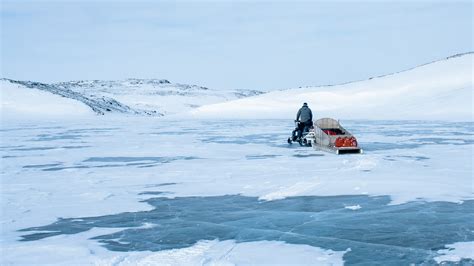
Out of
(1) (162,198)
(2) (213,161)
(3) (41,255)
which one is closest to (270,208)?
(1) (162,198)

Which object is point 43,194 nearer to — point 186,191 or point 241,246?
point 186,191

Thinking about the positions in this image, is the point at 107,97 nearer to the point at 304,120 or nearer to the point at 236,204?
the point at 304,120

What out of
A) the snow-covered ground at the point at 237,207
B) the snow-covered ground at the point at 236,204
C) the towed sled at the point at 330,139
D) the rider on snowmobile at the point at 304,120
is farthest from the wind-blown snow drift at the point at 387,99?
the snow-covered ground at the point at 237,207

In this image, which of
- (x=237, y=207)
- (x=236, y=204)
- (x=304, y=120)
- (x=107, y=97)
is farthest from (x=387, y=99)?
(x=107, y=97)

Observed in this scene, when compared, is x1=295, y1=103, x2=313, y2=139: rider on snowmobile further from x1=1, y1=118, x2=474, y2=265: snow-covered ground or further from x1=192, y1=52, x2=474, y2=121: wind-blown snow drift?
x1=192, y1=52, x2=474, y2=121: wind-blown snow drift

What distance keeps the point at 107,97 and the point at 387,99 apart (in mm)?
57386

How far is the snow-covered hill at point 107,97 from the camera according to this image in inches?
2479

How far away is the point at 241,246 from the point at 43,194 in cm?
501

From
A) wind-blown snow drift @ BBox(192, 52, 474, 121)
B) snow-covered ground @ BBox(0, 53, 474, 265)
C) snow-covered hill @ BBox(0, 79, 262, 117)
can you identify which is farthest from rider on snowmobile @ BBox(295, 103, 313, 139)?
snow-covered hill @ BBox(0, 79, 262, 117)

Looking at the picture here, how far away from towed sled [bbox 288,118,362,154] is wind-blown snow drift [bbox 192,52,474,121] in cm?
2342

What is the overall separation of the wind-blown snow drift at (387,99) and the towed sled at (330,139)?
76.8 ft

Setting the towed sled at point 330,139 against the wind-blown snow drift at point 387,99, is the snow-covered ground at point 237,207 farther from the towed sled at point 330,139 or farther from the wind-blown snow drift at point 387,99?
the wind-blown snow drift at point 387,99

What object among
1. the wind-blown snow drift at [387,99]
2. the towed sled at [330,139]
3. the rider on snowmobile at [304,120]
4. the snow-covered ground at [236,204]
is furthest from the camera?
the wind-blown snow drift at [387,99]

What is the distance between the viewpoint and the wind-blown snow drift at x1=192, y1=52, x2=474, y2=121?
1827 inches
